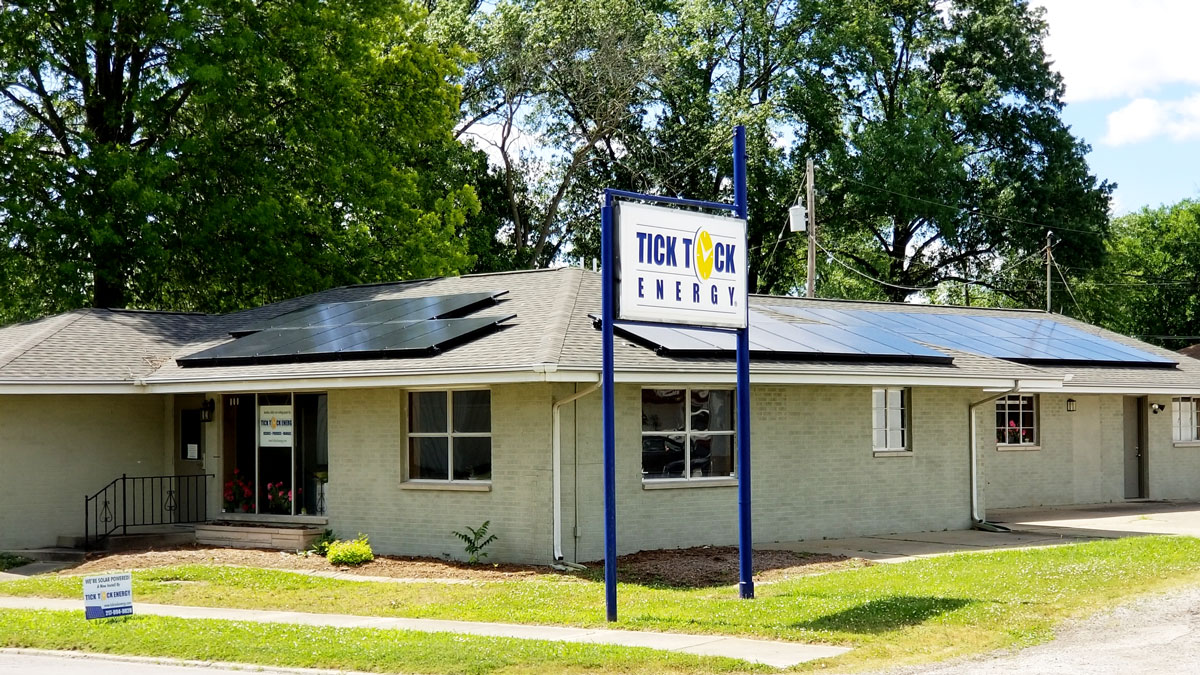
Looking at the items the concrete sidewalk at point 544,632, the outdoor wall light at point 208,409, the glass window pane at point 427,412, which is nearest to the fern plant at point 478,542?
the glass window pane at point 427,412

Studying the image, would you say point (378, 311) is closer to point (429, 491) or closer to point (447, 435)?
point (447, 435)

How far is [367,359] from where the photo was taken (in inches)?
726

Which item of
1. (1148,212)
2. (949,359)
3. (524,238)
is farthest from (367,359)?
(1148,212)

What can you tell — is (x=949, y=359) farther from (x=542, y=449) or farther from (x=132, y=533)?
(x=132, y=533)

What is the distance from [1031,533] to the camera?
21.1 meters

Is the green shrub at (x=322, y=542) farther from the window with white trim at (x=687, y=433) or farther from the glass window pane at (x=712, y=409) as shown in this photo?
the glass window pane at (x=712, y=409)

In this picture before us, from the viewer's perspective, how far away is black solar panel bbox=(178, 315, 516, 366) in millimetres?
18266

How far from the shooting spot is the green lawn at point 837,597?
467 inches

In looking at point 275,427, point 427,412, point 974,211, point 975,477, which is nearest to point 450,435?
point 427,412

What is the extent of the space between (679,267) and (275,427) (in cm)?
923

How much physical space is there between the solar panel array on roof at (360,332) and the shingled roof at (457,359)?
0.63 ft

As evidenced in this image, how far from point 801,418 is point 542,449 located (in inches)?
192

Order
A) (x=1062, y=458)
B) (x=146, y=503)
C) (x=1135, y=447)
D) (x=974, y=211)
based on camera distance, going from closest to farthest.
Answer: (x=146, y=503) < (x=1062, y=458) < (x=1135, y=447) < (x=974, y=211)

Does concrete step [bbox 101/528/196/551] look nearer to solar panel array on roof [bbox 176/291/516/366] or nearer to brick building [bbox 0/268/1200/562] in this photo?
brick building [bbox 0/268/1200/562]
